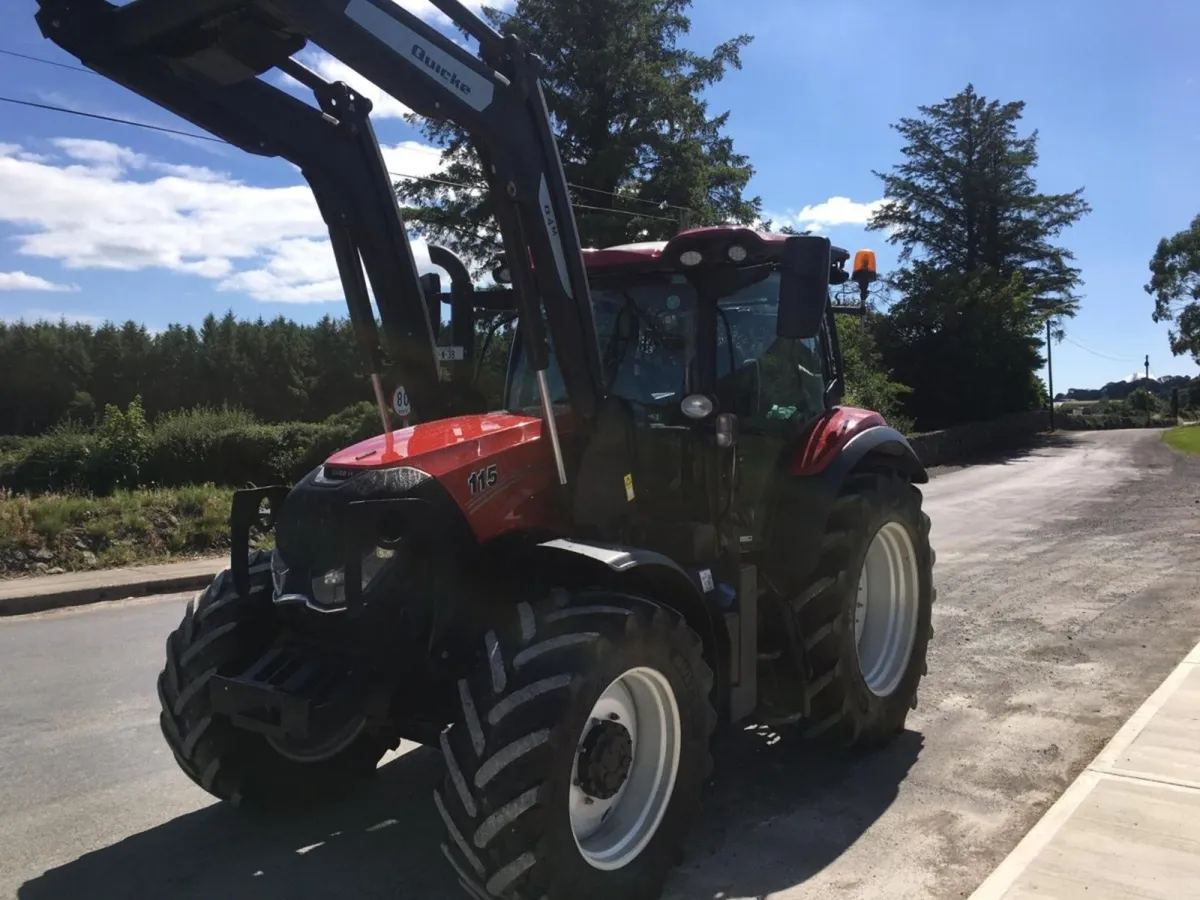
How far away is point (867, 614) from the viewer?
5434mm

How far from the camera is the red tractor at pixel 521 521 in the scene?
10.7ft

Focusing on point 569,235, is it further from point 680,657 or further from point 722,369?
point 680,657

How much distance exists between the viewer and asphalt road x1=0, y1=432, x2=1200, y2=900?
12.3ft

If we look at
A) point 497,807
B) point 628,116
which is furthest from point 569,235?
point 628,116

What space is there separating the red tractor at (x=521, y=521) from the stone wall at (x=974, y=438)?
19478 mm

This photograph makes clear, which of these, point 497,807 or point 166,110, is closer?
point 497,807

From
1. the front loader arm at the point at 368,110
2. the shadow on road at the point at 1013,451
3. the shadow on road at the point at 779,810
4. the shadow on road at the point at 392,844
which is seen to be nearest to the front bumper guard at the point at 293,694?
the shadow on road at the point at 392,844

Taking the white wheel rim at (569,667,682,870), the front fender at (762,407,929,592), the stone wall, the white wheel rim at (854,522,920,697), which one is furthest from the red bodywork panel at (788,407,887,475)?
the stone wall

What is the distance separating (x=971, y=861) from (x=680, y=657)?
4.83 feet

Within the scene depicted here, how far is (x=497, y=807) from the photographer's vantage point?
3016mm

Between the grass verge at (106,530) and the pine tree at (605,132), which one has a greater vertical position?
the pine tree at (605,132)

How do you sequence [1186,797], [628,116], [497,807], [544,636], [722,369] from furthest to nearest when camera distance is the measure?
[628,116]
[722,369]
[1186,797]
[544,636]
[497,807]

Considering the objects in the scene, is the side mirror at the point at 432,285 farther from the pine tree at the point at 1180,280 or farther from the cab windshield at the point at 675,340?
the pine tree at the point at 1180,280

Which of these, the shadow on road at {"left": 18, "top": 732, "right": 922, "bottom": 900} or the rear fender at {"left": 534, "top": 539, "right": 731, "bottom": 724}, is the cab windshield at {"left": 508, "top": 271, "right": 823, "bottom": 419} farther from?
the shadow on road at {"left": 18, "top": 732, "right": 922, "bottom": 900}
